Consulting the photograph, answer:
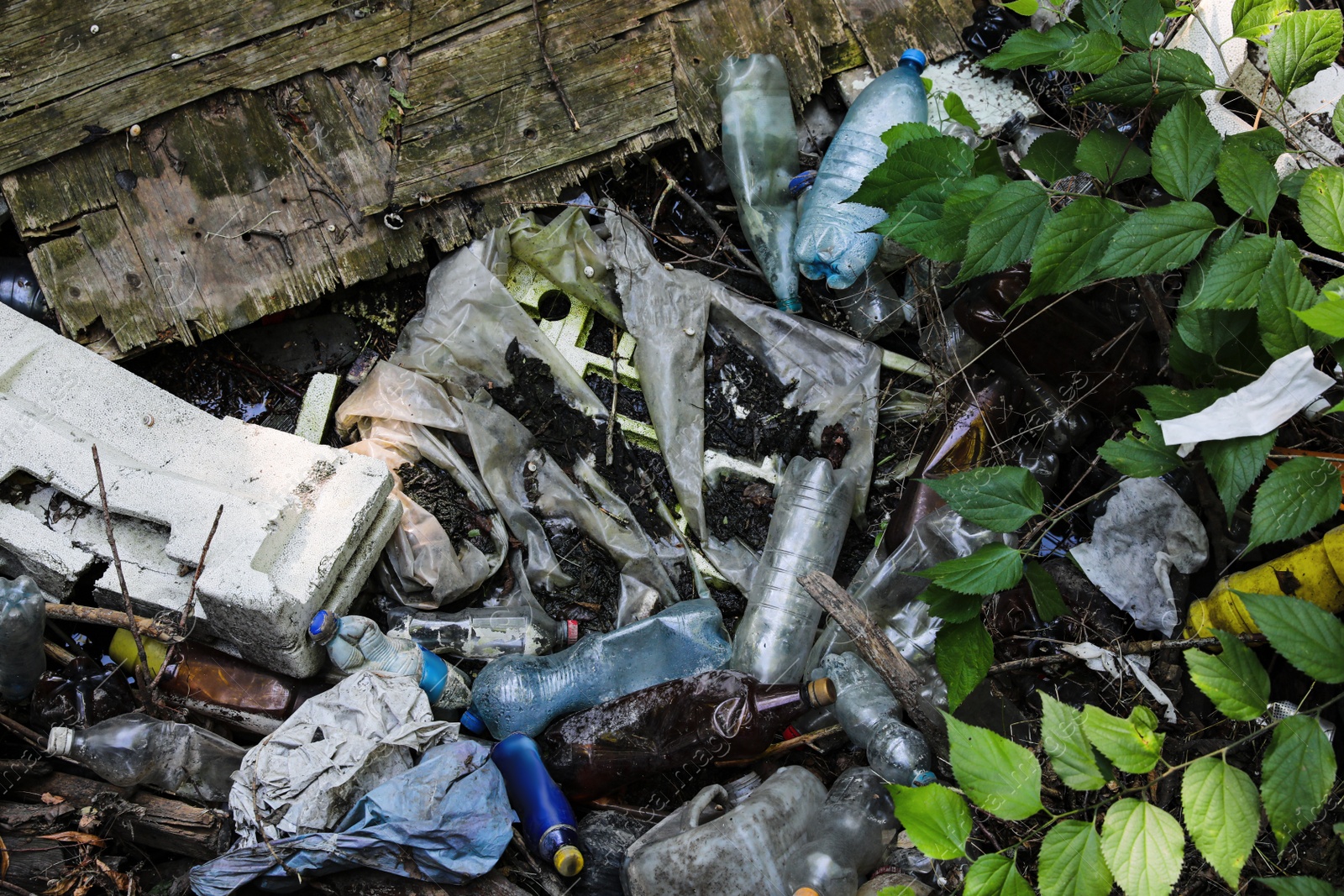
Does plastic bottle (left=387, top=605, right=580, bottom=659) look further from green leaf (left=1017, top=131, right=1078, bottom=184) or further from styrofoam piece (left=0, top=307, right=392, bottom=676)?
green leaf (left=1017, top=131, right=1078, bottom=184)

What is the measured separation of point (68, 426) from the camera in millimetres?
2465

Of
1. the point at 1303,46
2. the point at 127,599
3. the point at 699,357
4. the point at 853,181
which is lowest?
the point at 699,357

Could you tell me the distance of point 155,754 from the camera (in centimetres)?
224

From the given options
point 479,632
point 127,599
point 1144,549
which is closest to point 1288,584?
point 1144,549

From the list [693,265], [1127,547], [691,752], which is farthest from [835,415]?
[691,752]

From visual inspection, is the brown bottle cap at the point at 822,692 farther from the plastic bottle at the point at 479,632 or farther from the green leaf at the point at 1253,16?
the green leaf at the point at 1253,16

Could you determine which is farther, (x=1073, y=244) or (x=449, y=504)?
(x=449, y=504)

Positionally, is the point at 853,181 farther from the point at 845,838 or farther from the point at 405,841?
the point at 405,841

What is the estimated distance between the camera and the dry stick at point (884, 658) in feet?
7.40

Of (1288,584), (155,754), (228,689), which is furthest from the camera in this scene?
(228,689)

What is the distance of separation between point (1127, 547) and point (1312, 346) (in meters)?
0.92

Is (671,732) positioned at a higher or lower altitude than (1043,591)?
lower

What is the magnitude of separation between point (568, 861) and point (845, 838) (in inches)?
26.7

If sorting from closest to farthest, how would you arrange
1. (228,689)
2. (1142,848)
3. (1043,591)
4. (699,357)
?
(1142,848) < (1043,591) < (228,689) < (699,357)
